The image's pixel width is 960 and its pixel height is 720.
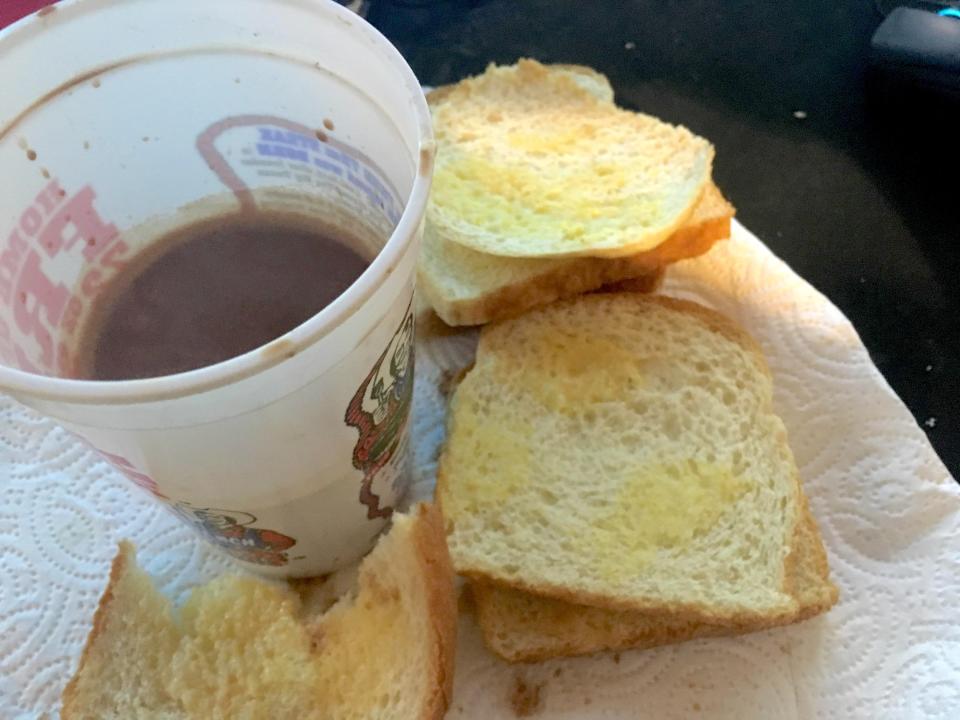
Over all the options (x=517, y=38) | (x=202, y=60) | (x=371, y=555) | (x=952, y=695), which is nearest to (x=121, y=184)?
(x=202, y=60)

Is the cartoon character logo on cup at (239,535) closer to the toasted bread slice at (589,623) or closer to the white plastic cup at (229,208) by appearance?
the white plastic cup at (229,208)

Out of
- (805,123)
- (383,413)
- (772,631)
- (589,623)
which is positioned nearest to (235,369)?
(383,413)

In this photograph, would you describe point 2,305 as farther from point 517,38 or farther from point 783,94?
point 783,94

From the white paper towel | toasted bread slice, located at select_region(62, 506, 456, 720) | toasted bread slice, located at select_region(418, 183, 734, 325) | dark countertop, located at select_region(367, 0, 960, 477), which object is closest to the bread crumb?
the white paper towel

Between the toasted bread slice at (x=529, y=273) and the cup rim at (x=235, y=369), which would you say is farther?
the toasted bread slice at (x=529, y=273)

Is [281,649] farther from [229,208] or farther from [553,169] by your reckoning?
[553,169]

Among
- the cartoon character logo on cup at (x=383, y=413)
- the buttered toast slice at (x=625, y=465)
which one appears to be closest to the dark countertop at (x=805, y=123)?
the buttered toast slice at (x=625, y=465)

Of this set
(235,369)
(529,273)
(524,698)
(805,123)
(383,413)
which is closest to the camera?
(235,369)
